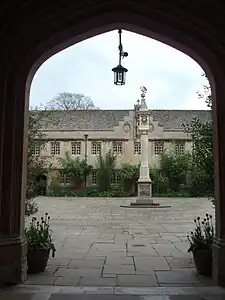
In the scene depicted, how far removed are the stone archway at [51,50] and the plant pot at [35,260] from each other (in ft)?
1.36

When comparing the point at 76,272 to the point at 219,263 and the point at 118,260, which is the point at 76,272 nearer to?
the point at 118,260

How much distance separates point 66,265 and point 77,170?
20.1 m

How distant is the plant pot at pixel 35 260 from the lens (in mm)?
Answer: 4230

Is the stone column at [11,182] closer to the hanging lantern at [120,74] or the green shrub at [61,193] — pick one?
the hanging lantern at [120,74]

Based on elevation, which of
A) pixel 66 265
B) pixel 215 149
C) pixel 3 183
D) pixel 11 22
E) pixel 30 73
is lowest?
pixel 66 265

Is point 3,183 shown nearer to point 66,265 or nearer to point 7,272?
point 7,272

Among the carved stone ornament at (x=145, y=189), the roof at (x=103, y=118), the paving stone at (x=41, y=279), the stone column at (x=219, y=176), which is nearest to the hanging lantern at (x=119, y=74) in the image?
the stone column at (x=219, y=176)

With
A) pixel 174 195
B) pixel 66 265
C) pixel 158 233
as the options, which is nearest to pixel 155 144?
pixel 174 195

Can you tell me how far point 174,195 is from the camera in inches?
889

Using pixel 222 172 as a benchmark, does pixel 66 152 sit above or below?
above

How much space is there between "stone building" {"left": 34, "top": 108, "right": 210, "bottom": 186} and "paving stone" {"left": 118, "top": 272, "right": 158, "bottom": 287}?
20.6 meters

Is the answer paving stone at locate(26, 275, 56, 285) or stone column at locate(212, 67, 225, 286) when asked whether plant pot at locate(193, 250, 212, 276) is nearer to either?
stone column at locate(212, 67, 225, 286)

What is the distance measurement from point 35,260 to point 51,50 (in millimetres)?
2302

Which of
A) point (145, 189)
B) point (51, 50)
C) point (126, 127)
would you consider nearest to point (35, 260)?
point (51, 50)
